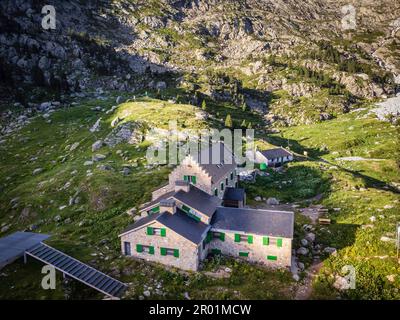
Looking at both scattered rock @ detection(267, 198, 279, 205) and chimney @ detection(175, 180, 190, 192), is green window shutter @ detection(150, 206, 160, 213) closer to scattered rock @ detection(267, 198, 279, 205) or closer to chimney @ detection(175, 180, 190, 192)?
chimney @ detection(175, 180, 190, 192)


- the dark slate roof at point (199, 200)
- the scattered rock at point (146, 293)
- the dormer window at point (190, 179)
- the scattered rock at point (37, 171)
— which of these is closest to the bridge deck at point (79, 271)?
the scattered rock at point (146, 293)

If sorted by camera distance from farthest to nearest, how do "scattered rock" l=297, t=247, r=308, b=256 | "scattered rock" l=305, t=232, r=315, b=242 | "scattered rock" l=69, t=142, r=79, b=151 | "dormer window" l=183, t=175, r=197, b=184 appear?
"scattered rock" l=69, t=142, r=79, b=151
"dormer window" l=183, t=175, r=197, b=184
"scattered rock" l=305, t=232, r=315, b=242
"scattered rock" l=297, t=247, r=308, b=256

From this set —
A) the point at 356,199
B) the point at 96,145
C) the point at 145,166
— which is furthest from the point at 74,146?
the point at 356,199

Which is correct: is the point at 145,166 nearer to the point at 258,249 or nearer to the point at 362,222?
the point at 258,249

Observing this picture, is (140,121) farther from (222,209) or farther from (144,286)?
(144,286)

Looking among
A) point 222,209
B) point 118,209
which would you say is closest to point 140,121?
point 118,209

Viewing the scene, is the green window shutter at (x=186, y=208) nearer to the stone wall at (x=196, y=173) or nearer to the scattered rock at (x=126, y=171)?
the stone wall at (x=196, y=173)

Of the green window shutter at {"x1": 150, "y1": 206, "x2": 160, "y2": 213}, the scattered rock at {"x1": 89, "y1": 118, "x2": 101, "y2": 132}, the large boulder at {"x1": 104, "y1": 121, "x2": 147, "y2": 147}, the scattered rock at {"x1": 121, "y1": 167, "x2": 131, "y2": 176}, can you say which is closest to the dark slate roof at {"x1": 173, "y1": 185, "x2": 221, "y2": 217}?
the green window shutter at {"x1": 150, "y1": 206, "x2": 160, "y2": 213}
